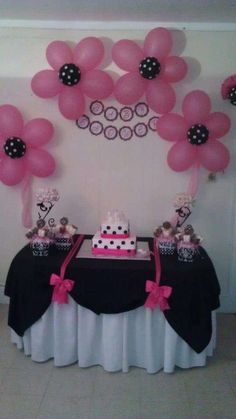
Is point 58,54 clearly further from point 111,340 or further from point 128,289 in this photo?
point 111,340

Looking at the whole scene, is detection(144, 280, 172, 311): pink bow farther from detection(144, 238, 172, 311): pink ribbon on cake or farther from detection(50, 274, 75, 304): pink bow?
detection(50, 274, 75, 304): pink bow

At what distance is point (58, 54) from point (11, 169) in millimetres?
976

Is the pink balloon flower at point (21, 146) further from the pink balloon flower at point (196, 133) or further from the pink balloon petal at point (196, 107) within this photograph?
the pink balloon petal at point (196, 107)

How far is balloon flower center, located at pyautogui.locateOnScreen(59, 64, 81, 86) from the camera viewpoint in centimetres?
273

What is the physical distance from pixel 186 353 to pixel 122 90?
1.98 meters

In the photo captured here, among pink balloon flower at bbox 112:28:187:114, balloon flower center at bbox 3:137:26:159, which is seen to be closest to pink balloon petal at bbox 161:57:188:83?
pink balloon flower at bbox 112:28:187:114

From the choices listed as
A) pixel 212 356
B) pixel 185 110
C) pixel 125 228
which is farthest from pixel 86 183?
pixel 212 356

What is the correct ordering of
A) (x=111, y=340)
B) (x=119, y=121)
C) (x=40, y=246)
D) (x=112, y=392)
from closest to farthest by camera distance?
(x=112, y=392), (x=111, y=340), (x=40, y=246), (x=119, y=121)

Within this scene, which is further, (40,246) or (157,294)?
(40,246)

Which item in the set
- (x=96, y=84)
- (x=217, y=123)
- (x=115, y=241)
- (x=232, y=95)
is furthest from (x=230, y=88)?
(x=115, y=241)

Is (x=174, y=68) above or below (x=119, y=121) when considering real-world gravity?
above

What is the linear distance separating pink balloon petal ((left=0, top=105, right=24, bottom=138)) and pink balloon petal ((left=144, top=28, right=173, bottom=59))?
114 centimetres

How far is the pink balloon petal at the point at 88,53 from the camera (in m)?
2.77

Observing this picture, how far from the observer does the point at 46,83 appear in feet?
9.32
